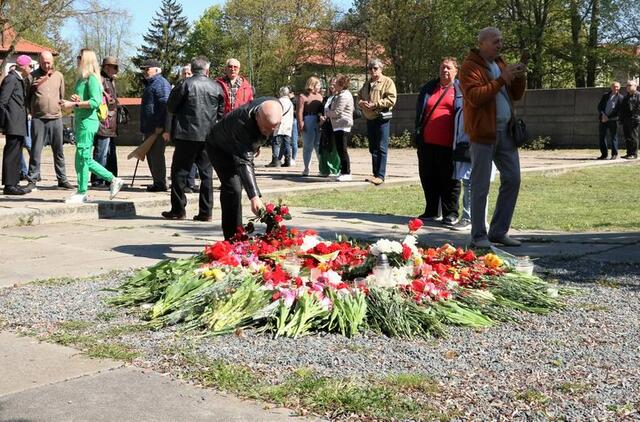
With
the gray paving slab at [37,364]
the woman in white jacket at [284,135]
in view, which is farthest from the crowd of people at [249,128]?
the gray paving slab at [37,364]

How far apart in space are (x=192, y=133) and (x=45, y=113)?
367 centimetres

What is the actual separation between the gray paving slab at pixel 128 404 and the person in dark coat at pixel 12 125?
8.52 m

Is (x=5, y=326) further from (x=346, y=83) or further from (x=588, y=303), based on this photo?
(x=346, y=83)

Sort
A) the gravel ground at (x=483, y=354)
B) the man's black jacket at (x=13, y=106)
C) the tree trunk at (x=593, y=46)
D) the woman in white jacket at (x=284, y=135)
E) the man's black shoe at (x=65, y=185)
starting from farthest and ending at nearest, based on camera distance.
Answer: the tree trunk at (x=593, y=46) → the woman in white jacket at (x=284, y=135) → the man's black shoe at (x=65, y=185) → the man's black jacket at (x=13, y=106) → the gravel ground at (x=483, y=354)

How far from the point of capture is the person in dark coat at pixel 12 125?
11781 mm

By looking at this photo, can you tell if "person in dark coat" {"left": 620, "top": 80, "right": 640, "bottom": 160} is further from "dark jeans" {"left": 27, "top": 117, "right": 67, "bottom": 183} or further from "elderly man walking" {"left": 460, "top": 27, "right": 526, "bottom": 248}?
"elderly man walking" {"left": 460, "top": 27, "right": 526, "bottom": 248}

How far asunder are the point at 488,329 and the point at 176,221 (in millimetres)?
5870

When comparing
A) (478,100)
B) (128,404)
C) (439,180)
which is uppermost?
(478,100)

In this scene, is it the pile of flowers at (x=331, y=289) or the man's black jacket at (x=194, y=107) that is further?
the man's black jacket at (x=194, y=107)

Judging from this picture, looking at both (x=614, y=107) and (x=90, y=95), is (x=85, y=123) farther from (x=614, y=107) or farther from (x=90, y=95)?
(x=614, y=107)

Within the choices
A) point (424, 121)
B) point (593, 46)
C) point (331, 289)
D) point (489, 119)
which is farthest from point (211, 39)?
point (331, 289)

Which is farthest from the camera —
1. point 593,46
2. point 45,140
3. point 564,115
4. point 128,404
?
point 593,46

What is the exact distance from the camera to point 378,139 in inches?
538

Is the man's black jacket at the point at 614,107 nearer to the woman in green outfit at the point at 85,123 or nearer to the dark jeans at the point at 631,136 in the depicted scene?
the dark jeans at the point at 631,136
